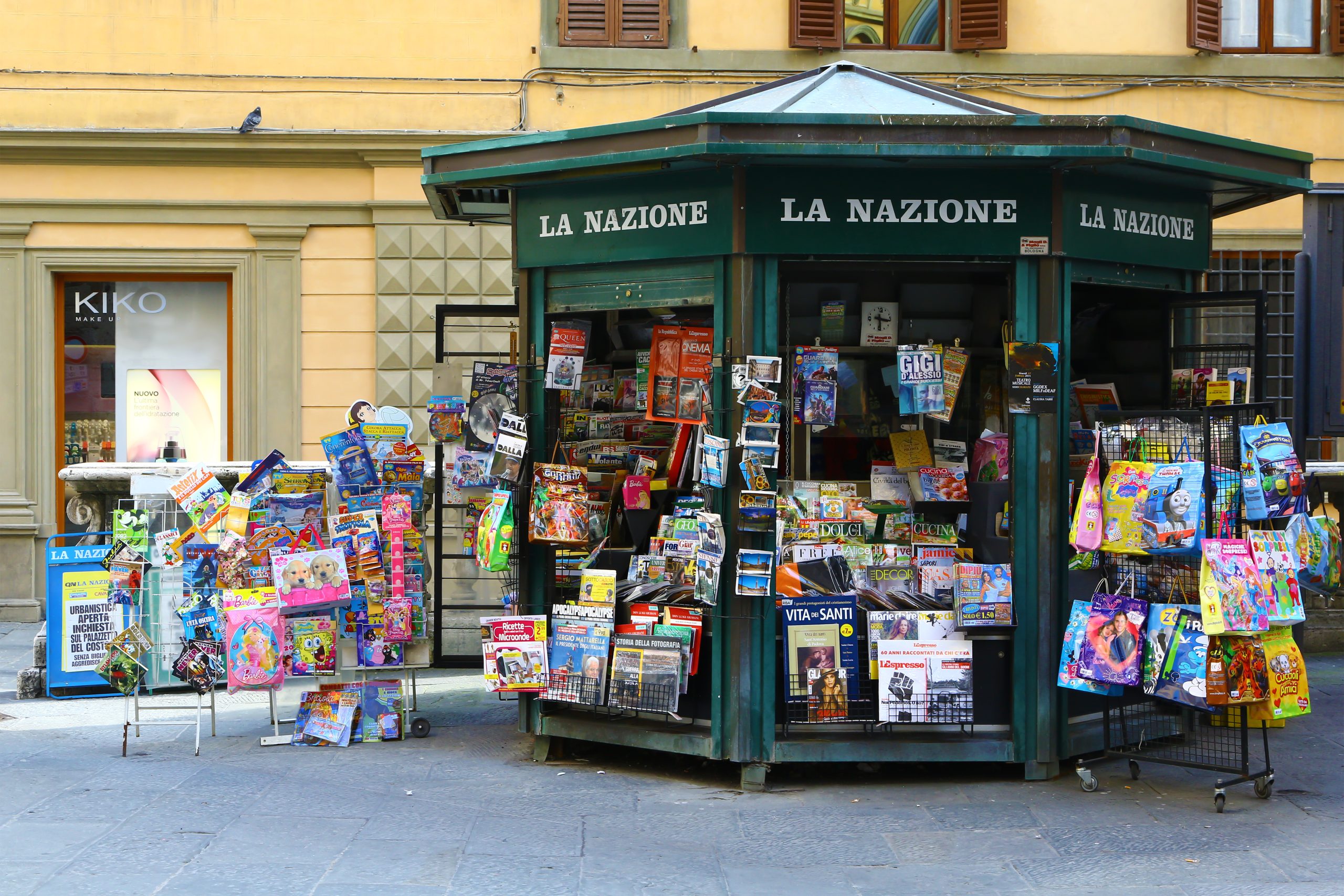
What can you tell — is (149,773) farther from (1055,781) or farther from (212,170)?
(212,170)

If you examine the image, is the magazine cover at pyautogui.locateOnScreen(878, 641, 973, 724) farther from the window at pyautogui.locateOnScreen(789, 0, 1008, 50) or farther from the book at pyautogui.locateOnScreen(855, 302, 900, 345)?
the window at pyautogui.locateOnScreen(789, 0, 1008, 50)

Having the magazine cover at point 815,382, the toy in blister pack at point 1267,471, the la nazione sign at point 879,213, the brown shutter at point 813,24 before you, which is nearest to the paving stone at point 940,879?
the toy in blister pack at point 1267,471

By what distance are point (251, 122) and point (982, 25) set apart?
6556 millimetres

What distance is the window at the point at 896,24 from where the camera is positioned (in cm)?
1212

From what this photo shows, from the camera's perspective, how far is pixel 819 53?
1221cm

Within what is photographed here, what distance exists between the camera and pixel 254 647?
694 cm

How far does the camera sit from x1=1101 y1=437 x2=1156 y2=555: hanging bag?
237 inches

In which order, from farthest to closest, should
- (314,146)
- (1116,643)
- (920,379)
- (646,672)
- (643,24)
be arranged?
(643,24), (314,146), (920,379), (646,672), (1116,643)

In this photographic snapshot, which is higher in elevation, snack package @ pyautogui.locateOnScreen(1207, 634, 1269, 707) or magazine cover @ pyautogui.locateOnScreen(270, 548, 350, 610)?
magazine cover @ pyautogui.locateOnScreen(270, 548, 350, 610)

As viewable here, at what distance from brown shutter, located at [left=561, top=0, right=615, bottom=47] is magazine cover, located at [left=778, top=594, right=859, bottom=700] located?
7.25 metres

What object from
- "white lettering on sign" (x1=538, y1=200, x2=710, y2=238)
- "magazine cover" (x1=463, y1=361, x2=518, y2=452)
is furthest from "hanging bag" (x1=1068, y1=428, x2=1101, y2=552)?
"magazine cover" (x1=463, y1=361, x2=518, y2=452)

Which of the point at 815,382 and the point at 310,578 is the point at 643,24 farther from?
the point at 310,578

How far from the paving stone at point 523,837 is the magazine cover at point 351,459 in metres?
2.26

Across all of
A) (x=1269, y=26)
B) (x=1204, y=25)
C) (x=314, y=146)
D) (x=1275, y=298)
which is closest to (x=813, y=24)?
(x=1204, y=25)
